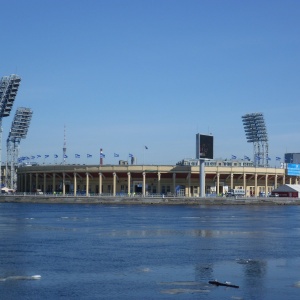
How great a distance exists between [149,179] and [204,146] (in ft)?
70.7

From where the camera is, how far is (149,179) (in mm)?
159500

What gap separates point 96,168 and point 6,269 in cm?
11913

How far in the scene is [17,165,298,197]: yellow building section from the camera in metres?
154

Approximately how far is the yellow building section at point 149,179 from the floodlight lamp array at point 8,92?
14.7m

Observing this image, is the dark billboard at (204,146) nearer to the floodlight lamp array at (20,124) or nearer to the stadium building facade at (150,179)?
the stadium building facade at (150,179)

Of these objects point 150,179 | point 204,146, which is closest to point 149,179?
point 150,179

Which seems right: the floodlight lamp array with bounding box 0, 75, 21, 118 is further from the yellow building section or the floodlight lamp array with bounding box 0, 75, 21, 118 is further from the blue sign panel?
the blue sign panel

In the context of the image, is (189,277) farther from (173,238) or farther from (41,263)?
(173,238)

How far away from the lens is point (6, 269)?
3547cm

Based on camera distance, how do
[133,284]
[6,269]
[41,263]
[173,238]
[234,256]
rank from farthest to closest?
[173,238], [234,256], [41,263], [6,269], [133,284]

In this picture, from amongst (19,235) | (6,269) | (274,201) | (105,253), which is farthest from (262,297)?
(274,201)

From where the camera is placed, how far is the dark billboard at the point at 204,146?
465 ft

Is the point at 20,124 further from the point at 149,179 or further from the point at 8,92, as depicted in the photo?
the point at 149,179

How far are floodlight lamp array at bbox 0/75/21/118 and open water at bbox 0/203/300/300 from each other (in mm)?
108299
